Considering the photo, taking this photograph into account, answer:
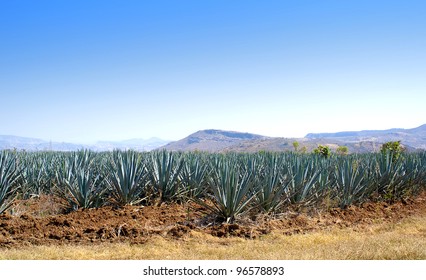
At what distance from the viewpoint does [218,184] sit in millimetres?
7344

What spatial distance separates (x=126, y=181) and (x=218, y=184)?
221cm

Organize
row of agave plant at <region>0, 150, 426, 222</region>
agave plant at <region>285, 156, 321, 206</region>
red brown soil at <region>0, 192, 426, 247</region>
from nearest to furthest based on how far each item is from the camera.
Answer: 1. red brown soil at <region>0, 192, 426, 247</region>
2. row of agave plant at <region>0, 150, 426, 222</region>
3. agave plant at <region>285, 156, 321, 206</region>

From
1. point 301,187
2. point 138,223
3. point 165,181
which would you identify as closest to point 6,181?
point 165,181

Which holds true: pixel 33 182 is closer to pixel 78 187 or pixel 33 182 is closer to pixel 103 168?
pixel 103 168

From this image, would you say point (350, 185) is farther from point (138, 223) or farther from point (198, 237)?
point (138, 223)

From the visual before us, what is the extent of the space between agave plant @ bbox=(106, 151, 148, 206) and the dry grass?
2.26 meters

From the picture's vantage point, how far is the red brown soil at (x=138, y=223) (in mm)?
6551

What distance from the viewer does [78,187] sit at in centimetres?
834

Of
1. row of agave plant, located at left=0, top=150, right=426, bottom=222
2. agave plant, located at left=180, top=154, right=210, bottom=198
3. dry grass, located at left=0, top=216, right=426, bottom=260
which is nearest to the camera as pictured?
dry grass, located at left=0, top=216, right=426, bottom=260

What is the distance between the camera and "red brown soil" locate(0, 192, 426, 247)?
655 cm

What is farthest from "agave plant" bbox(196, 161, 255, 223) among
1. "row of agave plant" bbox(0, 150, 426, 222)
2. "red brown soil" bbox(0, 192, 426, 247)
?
"red brown soil" bbox(0, 192, 426, 247)

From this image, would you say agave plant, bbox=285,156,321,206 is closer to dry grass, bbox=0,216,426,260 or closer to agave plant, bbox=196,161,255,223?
agave plant, bbox=196,161,255,223

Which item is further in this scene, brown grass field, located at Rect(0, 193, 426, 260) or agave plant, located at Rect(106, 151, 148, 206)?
agave plant, located at Rect(106, 151, 148, 206)

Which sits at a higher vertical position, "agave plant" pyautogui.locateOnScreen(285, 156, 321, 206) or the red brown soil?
"agave plant" pyautogui.locateOnScreen(285, 156, 321, 206)
